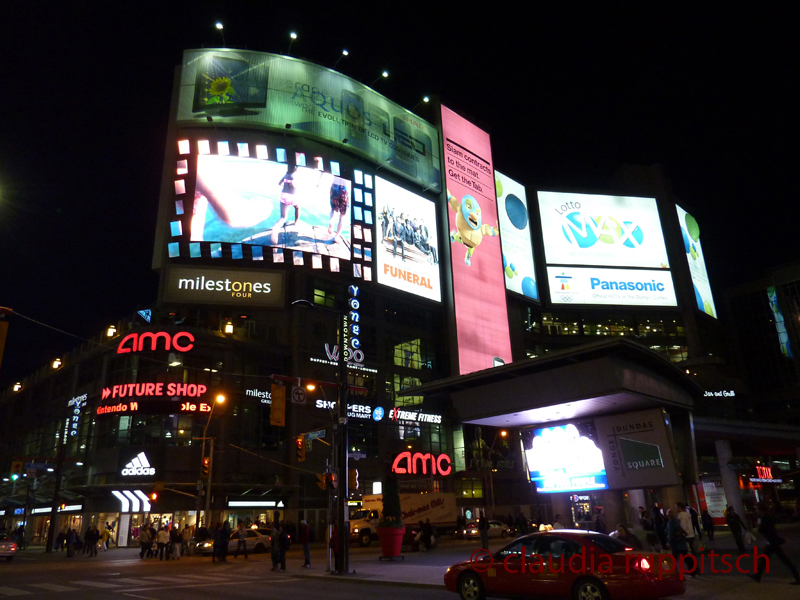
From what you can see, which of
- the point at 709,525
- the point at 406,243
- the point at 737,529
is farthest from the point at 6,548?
the point at 406,243

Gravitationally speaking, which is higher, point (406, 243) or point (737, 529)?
point (406, 243)

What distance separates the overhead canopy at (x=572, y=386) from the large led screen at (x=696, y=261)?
68.3 m

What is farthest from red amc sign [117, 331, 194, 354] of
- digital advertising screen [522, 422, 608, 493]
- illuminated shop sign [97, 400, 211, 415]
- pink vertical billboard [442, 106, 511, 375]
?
digital advertising screen [522, 422, 608, 493]

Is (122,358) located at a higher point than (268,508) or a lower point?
higher

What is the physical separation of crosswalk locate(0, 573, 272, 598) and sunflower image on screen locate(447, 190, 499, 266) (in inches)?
2169

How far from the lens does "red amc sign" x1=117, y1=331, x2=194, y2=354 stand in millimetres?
49281

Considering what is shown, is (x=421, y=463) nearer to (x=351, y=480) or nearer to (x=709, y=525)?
(x=709, y=525)

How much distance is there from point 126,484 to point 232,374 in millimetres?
11988

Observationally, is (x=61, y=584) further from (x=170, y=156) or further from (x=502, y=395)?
(x=170, y=156)

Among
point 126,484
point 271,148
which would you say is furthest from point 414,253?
point 126,484

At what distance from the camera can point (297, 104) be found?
66.2 metres

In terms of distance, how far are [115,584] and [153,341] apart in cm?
3360

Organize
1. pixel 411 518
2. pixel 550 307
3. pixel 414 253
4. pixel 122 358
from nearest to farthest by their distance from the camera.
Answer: pixel 411 518
pixel 122 358
pixel 414 253
pixel 550 307

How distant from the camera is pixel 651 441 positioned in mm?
21203
